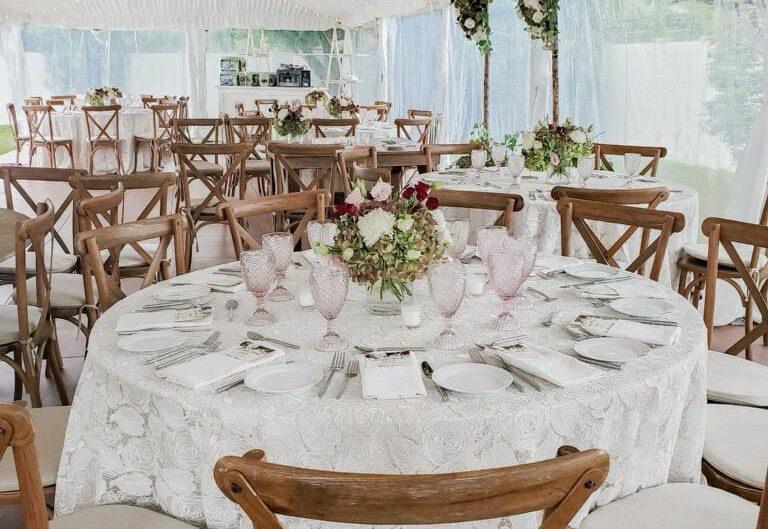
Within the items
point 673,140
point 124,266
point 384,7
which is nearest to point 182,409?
point 124,266

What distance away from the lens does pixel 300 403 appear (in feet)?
4.59

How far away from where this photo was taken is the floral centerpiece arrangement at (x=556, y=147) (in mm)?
4039

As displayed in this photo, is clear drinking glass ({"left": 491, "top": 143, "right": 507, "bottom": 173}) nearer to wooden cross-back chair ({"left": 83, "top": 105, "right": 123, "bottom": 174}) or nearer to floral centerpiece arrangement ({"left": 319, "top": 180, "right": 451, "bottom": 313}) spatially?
floral centerpiece arrangement ({"left": 319, "top": 180, "right": 451, "bottom": 313})

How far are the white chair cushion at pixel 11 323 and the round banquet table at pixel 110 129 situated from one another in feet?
25.1

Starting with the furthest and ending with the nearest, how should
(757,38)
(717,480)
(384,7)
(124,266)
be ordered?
(384,7)
(757,38)
(124,266)
(717,480)

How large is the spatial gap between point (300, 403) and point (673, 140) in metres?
4.47

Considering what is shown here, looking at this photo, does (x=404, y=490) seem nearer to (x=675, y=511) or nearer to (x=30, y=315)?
(x=675, y=511)

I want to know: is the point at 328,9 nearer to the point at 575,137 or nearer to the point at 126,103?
the point at 126,103

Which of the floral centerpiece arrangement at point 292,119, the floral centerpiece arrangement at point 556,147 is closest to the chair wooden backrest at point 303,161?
the floral centerpiece arrangement at point 292,119

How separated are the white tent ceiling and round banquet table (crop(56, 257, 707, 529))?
11.6 meters

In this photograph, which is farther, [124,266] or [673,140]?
[673,140]

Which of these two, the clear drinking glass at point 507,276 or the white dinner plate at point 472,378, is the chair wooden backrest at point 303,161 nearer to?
the clear drinking glass at point 507,276

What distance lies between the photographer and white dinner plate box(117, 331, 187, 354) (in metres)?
1.66

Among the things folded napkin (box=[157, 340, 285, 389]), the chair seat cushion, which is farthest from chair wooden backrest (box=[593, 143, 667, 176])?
the chair seat cushion
